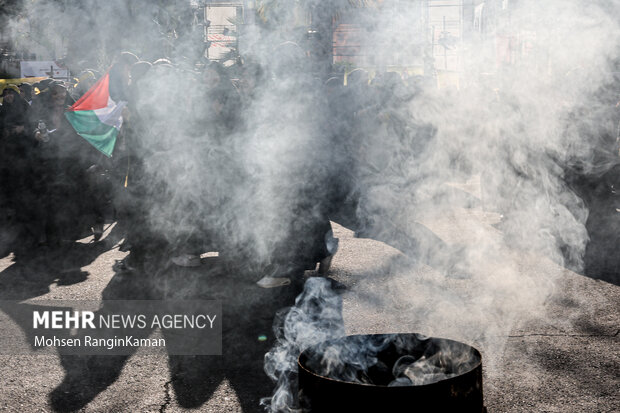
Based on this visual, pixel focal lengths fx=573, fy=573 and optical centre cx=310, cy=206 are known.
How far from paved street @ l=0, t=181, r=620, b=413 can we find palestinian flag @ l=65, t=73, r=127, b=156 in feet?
4.87

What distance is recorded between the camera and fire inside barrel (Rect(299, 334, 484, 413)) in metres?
1.85

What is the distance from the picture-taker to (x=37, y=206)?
7117 mm

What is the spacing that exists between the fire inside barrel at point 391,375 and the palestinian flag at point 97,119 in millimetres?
5690

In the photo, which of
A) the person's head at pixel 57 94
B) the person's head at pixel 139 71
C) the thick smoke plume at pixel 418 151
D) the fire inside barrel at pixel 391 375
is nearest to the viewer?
the fire inside barrel at pixel 391 375

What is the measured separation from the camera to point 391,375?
2.43 metres

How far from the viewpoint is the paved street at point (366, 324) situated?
3125 millimetres

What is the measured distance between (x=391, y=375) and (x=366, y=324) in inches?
68.6

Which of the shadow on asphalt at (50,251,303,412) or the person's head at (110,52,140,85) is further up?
the person's head at (110,52,140,85)

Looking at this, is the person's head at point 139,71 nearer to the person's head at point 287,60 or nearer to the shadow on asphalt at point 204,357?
the person's head at point 287,60

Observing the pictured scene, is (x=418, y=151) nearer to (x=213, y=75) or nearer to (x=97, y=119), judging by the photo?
(x=213, y=75)

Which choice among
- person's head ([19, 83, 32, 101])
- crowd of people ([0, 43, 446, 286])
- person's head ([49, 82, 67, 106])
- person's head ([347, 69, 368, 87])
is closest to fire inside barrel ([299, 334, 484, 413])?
crowd of people ([0, 43, 446, 286])

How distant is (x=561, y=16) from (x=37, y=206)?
6.14 meters

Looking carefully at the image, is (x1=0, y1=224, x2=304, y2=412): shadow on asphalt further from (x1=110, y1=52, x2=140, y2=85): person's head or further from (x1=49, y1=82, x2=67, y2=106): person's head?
(x1=110, y1=52, x2=140, y2=85): person's head

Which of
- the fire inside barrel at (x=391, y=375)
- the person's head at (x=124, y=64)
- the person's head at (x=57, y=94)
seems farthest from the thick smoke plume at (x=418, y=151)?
the person's head at (x=57, y=94)
